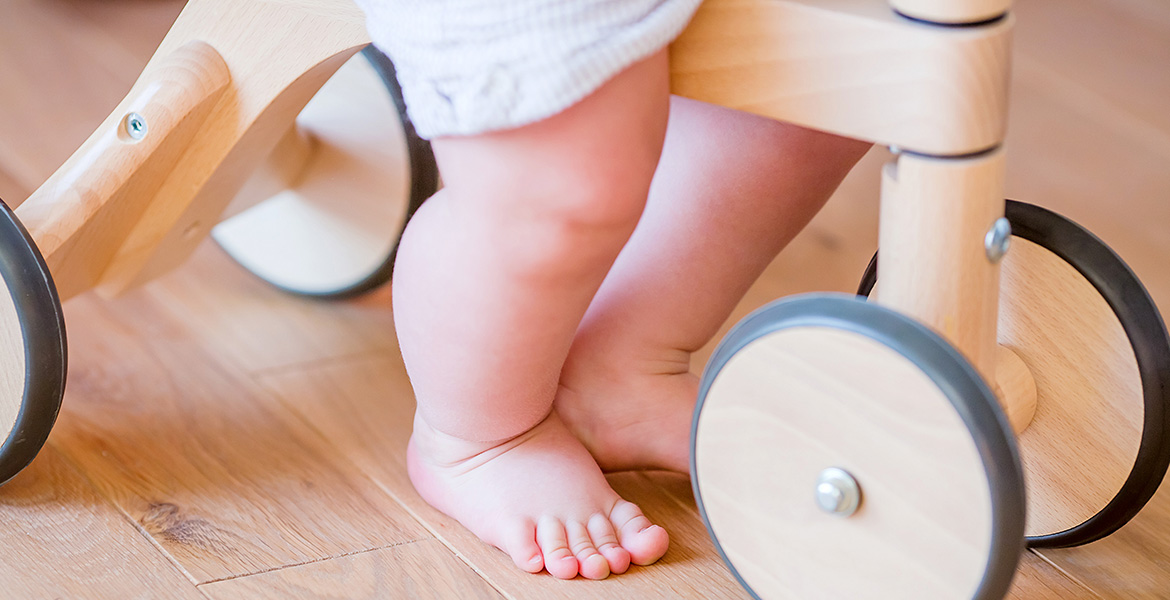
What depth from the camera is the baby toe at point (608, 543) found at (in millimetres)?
530

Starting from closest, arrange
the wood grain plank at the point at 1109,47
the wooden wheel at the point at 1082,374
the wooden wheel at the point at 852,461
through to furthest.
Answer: the wooden wheel at the point at 852,461
the wooden wheel at the point at 1082,374
the wood grain plank at the point at 1109,47

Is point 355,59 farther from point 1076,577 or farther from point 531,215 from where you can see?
point 1076,577

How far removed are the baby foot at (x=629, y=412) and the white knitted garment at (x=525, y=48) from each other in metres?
0.21

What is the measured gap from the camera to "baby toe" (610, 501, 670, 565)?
0.54m

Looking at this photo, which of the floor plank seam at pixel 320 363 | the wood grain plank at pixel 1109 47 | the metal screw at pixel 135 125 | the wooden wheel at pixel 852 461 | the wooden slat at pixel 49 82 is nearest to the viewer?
the wooden wheel at pixel 852 461

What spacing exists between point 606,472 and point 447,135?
0.24 metres

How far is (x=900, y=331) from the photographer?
1.30 ft

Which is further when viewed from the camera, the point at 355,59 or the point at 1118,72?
the point at 1118,72

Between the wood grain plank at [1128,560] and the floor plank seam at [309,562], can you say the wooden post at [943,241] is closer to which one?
the wood grain plank at [1128,560]

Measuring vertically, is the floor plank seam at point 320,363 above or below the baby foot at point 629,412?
below

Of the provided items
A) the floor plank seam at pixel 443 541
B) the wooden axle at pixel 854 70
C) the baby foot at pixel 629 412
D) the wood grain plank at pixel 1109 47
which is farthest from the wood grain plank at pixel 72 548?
the wood grain plank at pixel 1109 47

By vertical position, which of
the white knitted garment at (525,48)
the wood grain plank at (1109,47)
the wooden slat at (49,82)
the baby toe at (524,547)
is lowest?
the wooden slat at (49,82)

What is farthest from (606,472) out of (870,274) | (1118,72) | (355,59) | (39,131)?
(1118,72)

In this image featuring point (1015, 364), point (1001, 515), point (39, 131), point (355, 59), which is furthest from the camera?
point (39, 131)
